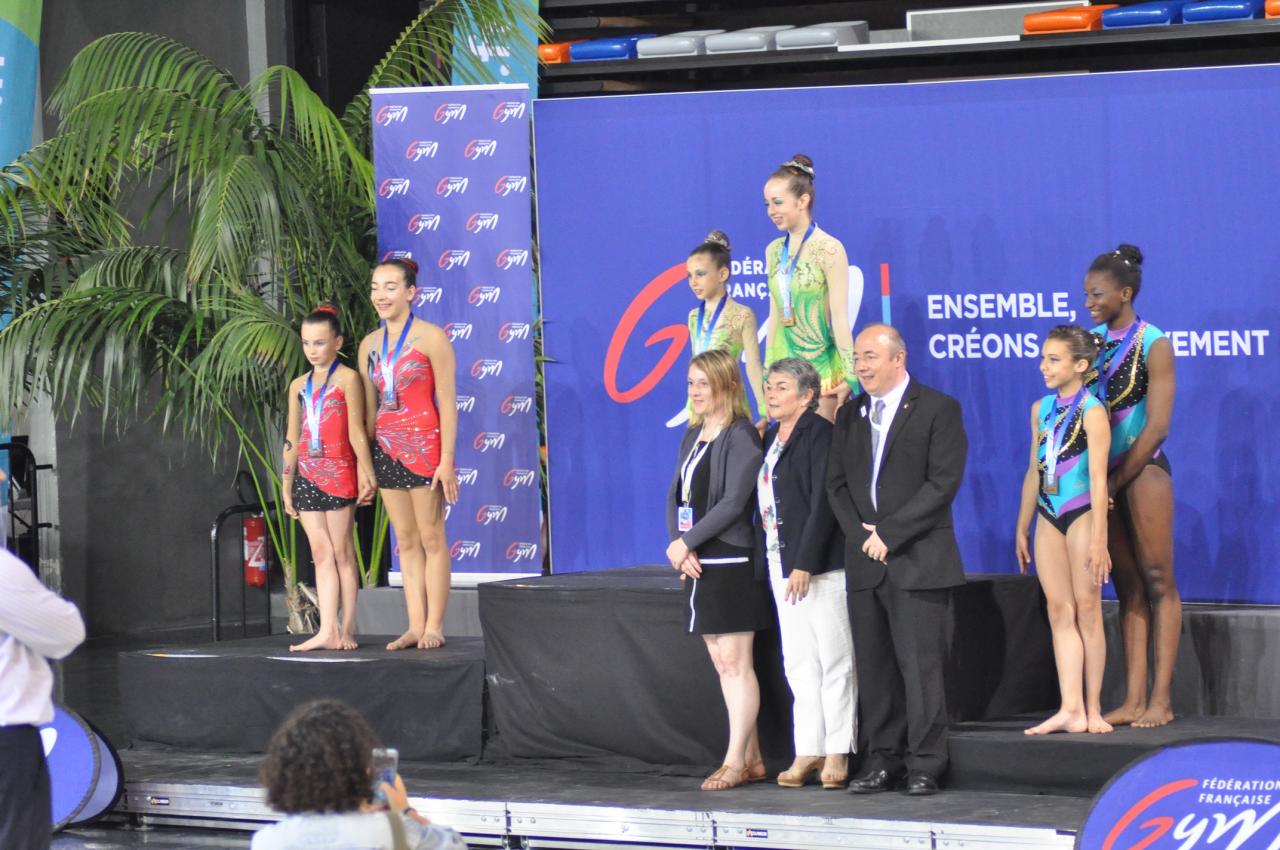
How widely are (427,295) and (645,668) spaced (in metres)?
2.27

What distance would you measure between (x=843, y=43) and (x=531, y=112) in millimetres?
2111

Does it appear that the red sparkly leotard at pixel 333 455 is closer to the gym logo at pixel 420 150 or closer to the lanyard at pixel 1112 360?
A: the gym logo at pixel 420 150

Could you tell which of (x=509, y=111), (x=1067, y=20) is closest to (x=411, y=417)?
(x=509, y=111)

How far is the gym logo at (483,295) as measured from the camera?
789 cm

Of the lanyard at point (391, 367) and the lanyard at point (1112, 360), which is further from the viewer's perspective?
the lanyard at point (391, 367)

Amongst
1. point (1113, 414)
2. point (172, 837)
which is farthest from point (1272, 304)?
point (172, 837)

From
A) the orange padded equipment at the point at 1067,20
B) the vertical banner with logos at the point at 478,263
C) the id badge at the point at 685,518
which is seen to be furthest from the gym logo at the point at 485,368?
the orange padded equipment at the point at 1067,20

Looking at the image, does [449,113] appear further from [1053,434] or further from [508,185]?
[1053,434]

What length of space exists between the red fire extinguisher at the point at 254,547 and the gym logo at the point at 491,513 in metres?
3.73

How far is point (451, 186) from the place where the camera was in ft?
26.0

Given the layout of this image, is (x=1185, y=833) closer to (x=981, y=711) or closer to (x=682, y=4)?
(x=981, y=711)

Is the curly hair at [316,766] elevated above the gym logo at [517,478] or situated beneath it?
situated beneath

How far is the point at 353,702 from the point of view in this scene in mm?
6906

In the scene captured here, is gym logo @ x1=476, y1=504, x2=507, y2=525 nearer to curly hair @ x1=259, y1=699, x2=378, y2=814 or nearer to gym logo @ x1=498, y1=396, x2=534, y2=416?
gym logo @ x1=498, y1=396, x2=534, y2=416
